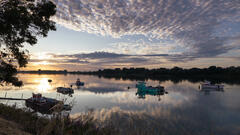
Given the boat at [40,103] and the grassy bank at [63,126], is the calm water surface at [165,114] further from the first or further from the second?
the boat at [40,103]

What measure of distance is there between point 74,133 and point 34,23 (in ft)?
36.6

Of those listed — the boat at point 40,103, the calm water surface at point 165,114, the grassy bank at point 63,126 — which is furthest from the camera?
the boat at point 40,103

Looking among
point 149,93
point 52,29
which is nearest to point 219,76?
point 149,93

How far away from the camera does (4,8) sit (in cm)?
1209

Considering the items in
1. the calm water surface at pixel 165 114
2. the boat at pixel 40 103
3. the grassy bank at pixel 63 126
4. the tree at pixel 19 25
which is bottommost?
the calm water surface at pixel 165 114

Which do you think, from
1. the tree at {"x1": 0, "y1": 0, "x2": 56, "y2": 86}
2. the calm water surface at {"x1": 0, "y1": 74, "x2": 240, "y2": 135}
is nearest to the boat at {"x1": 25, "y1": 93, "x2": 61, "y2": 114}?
the calm water surface at {"x1": 0, "y1": 74, "x2": 240, "y2": 135}

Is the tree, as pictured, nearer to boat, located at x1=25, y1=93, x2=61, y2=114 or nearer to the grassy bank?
the grassy bank

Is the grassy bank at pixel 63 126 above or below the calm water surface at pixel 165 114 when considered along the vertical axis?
above

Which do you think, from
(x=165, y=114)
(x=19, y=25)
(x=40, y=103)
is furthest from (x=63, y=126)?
(x=40, y=103)

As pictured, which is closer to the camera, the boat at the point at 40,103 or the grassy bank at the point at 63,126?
the grassy bank at the point at 63,126

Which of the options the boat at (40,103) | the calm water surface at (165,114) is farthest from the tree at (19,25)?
the boat at (40,103)

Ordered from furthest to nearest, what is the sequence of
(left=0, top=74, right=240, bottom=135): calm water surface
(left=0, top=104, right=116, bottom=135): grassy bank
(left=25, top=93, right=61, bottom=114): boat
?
(left=25, top=93, right=61, bottom=114): boat, (left=0, top=74, right=240, bottom=135): calm water surface, (left=0, top=104, right=116, bottom=135): grassy bank

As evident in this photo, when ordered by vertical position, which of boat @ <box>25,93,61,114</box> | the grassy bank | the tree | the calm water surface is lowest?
the calm water surface

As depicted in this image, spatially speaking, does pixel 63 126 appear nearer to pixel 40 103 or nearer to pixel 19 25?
pixel 19 25
